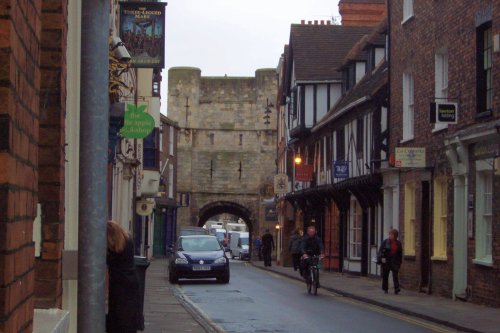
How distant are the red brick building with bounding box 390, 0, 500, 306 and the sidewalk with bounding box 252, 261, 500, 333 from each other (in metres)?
0.58

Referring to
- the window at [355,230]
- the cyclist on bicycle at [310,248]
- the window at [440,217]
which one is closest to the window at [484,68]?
the window at [440,217]

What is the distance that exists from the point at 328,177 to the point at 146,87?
8241 millimetres

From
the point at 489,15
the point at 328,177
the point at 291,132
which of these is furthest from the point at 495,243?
the point at 291,132

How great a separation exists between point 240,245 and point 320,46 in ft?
113

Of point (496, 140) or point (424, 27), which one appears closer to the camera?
point (496, 140)

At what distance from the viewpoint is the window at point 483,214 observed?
2144 centimetres

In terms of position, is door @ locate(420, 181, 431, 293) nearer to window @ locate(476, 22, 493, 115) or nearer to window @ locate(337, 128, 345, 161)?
window @ locate(476, 22, 493, 115)

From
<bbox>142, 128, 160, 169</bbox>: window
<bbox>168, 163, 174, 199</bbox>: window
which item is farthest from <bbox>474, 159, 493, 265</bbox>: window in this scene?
<bbox>168, 163, 174, 199</bbox>: window

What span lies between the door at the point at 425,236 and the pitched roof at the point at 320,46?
19303 millimetres

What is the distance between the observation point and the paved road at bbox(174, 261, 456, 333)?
53.6ft

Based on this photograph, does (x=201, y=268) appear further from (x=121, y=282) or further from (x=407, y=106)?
(x=121, y=282)

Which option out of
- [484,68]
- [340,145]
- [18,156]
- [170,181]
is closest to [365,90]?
[340,145]

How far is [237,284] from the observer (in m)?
31.3

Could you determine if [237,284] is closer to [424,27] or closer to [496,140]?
[424,27]
